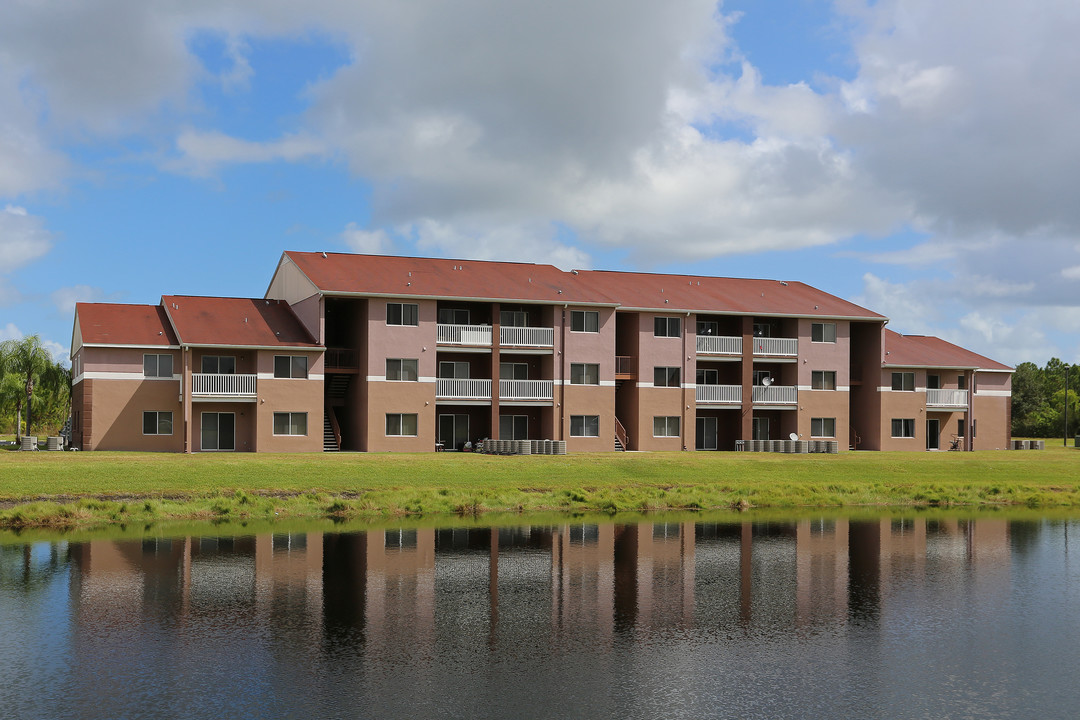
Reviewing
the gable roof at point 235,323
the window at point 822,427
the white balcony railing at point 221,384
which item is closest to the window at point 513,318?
the gable roof at point 235,323

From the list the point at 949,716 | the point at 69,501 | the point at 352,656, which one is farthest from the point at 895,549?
the point at 69,501

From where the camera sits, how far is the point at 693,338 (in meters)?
54.5

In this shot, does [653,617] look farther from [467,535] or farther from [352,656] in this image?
[467,535]

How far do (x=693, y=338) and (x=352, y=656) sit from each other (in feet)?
139

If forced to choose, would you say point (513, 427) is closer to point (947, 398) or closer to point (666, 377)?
point (666, 377)

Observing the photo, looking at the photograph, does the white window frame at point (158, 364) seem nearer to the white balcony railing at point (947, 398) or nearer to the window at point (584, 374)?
the window at point (584, 374)

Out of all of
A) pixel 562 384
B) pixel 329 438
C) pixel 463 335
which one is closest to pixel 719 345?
pixel 562 384

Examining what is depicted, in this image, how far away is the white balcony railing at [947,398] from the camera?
60000 mm

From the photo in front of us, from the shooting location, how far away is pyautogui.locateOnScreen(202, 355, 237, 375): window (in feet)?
155

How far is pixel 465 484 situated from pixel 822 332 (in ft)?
92.5

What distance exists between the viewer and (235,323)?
4875cm

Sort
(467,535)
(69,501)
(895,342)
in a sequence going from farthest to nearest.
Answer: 1. (895,342)
2. (69,501)
3. (467,535)

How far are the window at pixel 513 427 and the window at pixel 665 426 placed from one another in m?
6.59

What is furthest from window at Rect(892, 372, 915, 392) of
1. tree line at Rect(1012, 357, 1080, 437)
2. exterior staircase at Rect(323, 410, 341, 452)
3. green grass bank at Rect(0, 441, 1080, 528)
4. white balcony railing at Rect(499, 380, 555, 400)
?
tree line at Rect(1012, 357, 1080, 437)
